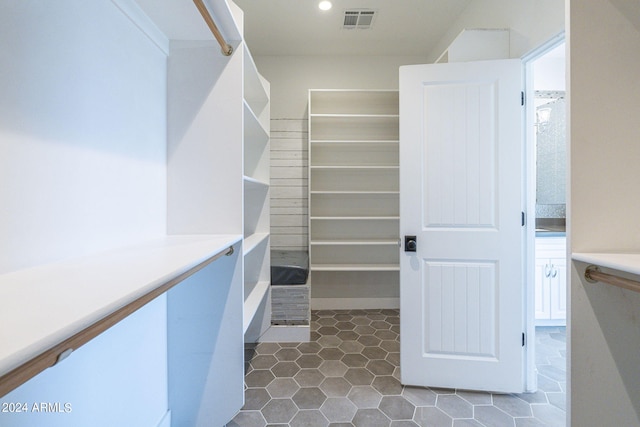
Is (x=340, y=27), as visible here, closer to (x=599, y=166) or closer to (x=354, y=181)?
(x=354, y=181)

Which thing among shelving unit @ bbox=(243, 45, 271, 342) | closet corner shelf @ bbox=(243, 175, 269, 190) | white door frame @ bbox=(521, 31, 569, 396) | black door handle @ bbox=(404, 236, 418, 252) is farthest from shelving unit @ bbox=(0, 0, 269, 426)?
white door frame @ bbox=(521, 31, 569, 396)

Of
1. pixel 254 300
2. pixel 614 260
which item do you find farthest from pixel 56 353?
pixel 254 300

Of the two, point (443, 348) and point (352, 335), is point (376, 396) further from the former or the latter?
point (352, 335)

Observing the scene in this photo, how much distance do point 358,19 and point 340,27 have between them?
0.62 ft

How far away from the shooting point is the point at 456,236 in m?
1.79

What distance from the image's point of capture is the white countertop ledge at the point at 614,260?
0.77 meters

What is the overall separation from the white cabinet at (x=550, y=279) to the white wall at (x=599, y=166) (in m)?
1.86

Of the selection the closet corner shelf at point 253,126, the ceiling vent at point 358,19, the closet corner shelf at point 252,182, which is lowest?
the closet corner shelf at point 252,182

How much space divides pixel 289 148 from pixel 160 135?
187 cm

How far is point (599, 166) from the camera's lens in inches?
38.8

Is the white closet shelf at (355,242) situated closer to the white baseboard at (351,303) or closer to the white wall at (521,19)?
the white baseboard at (351,303)

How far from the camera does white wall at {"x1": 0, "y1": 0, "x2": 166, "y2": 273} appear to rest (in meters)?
0.66

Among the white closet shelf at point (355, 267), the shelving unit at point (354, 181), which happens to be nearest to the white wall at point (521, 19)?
the shelving unit at point (354, 181)

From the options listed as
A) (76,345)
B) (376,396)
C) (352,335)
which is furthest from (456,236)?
(76,345)
